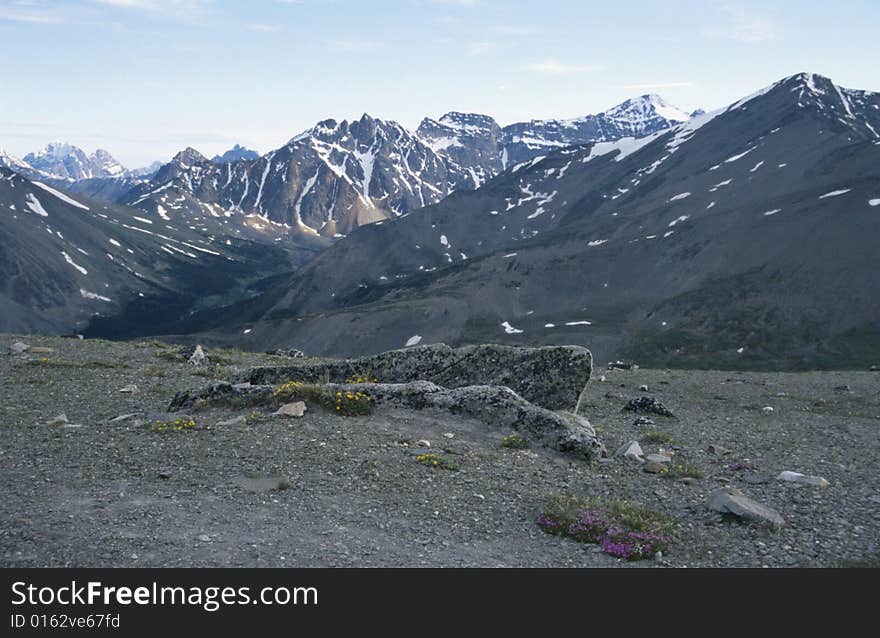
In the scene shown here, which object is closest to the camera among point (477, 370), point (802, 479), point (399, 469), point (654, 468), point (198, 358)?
point (399, 469)

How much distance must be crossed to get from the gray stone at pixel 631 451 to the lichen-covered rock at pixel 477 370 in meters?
3.73

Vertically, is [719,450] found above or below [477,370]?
below

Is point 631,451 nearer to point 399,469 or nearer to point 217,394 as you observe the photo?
point 399,469

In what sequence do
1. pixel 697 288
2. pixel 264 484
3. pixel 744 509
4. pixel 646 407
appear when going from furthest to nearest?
pixel 697 288
pixel 646 407
pixel 264 484
pixel 744 509

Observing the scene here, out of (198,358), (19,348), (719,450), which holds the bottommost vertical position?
(719,450)

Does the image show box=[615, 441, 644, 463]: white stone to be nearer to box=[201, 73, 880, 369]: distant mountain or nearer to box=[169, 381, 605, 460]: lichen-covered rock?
box=[169, 381, 605, 460]: lichen-covered rock

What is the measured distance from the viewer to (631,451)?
665 inches

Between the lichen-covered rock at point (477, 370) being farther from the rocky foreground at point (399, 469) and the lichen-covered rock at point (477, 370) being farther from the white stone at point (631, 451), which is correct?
the white stone at point (631, 451)

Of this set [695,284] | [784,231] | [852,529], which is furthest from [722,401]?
[784,231]

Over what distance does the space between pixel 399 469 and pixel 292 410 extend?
512 cm

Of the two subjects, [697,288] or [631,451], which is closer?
[631,451]

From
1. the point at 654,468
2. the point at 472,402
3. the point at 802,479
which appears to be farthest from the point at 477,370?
the point at 802,479

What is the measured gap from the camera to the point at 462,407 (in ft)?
62.6
